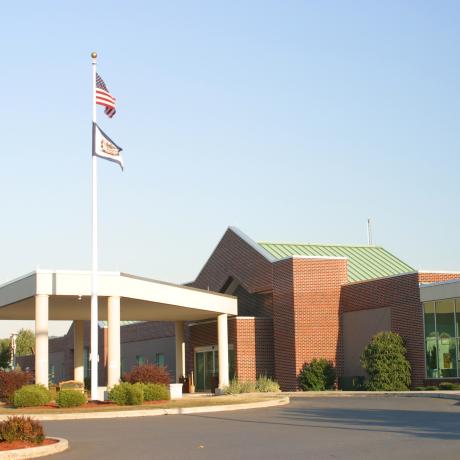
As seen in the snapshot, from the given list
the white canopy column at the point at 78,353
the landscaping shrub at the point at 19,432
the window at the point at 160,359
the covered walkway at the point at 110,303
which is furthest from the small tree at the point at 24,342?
the landscaping shrub at the point at 19,432

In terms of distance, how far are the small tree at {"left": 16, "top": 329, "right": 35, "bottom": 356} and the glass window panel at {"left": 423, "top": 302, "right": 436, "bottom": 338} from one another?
252 feet

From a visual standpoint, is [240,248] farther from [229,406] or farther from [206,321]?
[229,406]

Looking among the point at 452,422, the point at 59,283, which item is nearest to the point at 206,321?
the point at 59,283

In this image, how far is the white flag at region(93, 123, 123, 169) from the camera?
3143 cm

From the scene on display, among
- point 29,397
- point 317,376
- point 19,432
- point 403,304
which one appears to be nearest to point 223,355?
point 317,376

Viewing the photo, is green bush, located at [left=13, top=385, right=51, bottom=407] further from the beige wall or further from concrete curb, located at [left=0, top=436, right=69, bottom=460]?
the beige wall

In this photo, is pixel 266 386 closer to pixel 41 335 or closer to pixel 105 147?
pixel 41 335

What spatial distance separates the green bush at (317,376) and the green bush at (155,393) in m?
11.3

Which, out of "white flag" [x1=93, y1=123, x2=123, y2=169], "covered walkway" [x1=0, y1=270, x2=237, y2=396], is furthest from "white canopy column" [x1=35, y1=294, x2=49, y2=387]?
"white flag" [x1=93, y1=123, x2=123, y2=169]

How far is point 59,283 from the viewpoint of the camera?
3466 centimetres

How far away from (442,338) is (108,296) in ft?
46.4

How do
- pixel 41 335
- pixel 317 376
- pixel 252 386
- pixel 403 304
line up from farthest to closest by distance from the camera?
pixel 317 376
pixel 252 386
pixel 403 304
pixel 41 335

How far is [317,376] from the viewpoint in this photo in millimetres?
41125

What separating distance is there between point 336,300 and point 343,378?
12.4 feet
